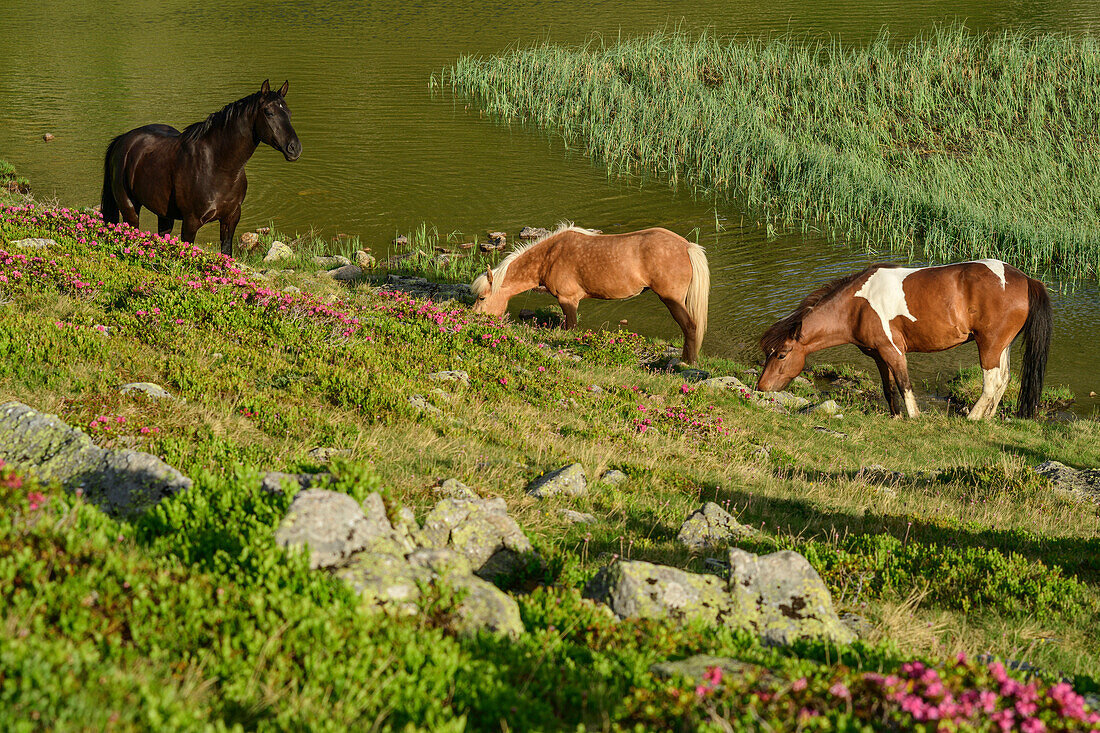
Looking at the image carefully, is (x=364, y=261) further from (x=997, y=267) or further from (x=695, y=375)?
(x=997, y=267)

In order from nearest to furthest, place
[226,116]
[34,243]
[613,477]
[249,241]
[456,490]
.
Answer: [456,490] < [613,477] < [34,243] < [226,116] < [249,241]

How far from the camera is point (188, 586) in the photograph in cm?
358

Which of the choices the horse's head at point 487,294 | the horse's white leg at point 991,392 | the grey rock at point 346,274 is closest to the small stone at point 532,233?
the grey rock at point 346,274

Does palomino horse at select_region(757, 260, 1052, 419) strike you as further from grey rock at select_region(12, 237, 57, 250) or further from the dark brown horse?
grey rock at select_region(12, 237, 57, 250)

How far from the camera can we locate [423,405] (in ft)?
27.9

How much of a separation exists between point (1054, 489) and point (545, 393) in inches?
242

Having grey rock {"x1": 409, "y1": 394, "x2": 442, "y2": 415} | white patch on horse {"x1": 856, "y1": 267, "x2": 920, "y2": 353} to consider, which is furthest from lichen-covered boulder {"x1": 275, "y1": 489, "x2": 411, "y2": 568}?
white patch on horse {"x1": 856, "y1": 267, "x2": 920, "y2": 353}

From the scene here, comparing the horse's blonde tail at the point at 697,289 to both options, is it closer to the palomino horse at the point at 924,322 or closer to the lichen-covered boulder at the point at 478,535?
the palomino horse at the point at 924,322

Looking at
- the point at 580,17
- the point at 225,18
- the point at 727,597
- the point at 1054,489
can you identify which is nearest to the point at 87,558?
the point at 727,597

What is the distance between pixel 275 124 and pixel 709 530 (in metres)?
10.5

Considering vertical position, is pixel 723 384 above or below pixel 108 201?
below

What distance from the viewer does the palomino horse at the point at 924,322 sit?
12.9 metres

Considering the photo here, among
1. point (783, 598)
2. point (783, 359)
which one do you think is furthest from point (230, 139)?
point (783, 598)

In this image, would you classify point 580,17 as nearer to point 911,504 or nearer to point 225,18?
point 225,18
